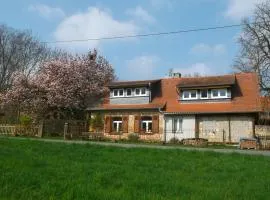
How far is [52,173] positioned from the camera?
11031 millimetres

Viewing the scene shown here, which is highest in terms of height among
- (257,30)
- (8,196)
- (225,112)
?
(257,30)

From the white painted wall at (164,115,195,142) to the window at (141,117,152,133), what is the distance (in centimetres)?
168

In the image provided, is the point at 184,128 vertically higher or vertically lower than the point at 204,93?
lower

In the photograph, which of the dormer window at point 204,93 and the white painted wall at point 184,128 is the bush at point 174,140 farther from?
the dormer window at point 204,93

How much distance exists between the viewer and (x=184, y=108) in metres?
38.6

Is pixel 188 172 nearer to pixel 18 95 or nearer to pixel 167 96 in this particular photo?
pixel 167 96

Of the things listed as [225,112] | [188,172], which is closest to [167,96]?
[225,112]

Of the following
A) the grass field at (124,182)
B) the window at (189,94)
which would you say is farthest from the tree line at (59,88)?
the grass field at (124,182)

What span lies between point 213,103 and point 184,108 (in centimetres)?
254

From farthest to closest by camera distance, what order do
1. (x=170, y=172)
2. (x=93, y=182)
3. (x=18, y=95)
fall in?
(x=18, y=95)
(x=170, y=172)
(x=93, y=182)

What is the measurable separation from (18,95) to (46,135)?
28.5ft

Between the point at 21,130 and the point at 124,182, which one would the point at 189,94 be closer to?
the point at 21,130

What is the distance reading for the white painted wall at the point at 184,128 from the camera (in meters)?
37.2

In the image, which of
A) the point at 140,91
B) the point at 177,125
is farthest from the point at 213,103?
the point at 140,91
